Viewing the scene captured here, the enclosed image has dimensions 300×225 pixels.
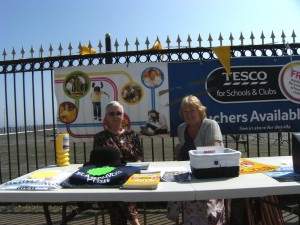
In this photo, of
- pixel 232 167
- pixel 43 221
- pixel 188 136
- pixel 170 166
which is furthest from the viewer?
pixel 43 221

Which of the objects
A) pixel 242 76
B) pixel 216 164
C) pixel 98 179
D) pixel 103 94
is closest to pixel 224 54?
pixel 242 76

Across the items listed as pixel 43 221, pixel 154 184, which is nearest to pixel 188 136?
pixel 154 184

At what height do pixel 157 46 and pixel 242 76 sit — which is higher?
pixel 157 46

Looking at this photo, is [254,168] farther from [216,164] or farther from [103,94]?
[103,94]

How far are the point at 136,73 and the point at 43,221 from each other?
249cm

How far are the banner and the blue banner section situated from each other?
232 mm

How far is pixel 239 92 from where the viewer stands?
4.52m

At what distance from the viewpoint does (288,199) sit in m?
4.51

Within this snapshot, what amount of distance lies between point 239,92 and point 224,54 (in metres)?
0.59

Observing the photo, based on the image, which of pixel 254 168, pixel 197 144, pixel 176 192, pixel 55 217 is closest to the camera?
pixel 176 192

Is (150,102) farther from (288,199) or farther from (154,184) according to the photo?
(154,184)

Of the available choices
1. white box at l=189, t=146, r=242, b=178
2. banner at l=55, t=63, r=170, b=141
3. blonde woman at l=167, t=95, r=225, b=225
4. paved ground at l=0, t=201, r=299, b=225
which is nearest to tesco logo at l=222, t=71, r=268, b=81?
banner at l=55, t=63, r=170, b=141

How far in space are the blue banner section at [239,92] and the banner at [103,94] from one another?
0.76 feet

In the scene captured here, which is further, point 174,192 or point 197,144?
point 197,144
